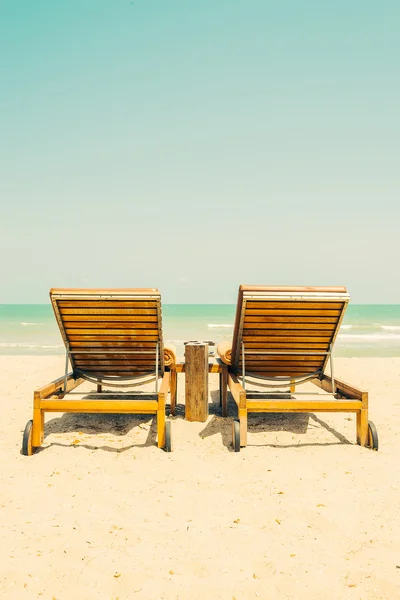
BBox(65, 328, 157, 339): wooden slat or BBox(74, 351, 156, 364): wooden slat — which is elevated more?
BBox(65, 328, 157, 339): wooden slat

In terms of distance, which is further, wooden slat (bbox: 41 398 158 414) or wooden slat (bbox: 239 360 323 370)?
wooden slat (bbox: 239 360 323 370)

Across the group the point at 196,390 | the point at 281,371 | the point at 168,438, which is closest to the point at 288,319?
the point at 281,371

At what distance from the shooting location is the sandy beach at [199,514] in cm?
288

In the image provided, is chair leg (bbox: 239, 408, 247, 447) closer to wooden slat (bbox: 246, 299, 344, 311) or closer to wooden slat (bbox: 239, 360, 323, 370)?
wooden slat (bbox: 239, 360, 323, 370)

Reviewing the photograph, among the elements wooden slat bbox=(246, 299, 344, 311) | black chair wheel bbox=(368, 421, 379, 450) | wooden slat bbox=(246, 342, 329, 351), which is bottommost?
black chair wheel bbox=(368, 421, 379, 450)

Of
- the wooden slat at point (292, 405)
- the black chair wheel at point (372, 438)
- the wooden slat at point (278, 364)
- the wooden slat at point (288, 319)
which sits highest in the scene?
the wooden slat at point (288, 319)

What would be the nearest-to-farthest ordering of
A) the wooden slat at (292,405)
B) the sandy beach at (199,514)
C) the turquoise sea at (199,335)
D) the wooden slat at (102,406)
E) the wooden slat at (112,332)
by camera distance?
the sandy beach at (199,514), the wooden slat at (102,406), the wooden slat at (292,405), the wooden slat at (112,332), the turquoise sea at (199,335)

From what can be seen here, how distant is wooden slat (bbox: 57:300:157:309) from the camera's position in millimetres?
5562

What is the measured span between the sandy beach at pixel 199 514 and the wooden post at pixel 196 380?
0.20 metres

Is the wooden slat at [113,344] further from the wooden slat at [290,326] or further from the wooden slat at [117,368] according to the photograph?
the wooden slat at [290,326]

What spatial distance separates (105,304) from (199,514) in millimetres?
2782

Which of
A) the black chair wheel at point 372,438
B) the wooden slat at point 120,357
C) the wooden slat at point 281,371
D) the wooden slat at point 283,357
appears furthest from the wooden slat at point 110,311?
the black chair wheel at point 372,438

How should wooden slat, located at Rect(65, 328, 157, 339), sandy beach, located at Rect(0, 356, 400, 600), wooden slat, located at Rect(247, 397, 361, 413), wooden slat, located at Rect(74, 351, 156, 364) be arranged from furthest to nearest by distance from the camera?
1. wooden slat, located at Rect(74, 351, 156, 364)
2. wooden slat, located at Rect(65, 328, 157, 339)
3. wooden slat, located at Rect(247, 397, 361, 413)
4. sandy beach, located at Rect(0, 356, 400, 600)

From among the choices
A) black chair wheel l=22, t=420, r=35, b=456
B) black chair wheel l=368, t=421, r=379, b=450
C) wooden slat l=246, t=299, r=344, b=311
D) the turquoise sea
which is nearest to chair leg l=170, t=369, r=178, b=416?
wooden slat l=246, t=299, r=344, b=311
